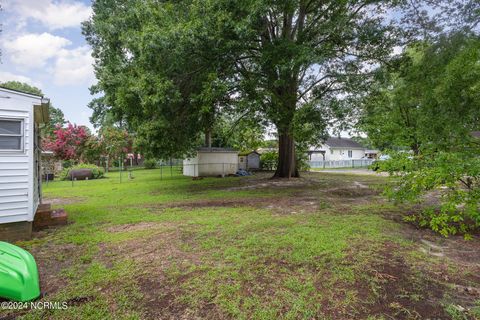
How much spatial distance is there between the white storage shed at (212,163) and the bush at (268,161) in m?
3.51

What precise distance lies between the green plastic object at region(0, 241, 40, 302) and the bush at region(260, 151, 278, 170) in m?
19.3

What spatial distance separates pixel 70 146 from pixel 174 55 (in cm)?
1817

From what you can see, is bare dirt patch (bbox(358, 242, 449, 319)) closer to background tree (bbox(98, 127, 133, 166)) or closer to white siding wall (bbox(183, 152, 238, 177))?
white siding wall (bbox(183, 152, 238, 177))

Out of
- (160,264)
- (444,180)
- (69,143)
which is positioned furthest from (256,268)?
(69,143)

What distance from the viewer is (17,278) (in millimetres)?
2691

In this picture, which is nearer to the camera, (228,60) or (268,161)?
(228,60)

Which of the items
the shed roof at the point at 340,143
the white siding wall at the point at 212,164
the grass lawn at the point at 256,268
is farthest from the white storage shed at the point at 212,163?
the shed roof at the point at 340,143

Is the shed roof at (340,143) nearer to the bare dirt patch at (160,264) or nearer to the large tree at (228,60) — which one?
the large tree at (228,60)

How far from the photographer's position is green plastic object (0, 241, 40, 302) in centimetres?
261

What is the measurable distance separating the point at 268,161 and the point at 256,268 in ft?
60.7

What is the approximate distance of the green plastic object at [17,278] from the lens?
8.57 feet

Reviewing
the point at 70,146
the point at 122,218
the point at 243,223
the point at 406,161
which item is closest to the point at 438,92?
the point at 406,161

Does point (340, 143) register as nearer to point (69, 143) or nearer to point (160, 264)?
point (69, 143)

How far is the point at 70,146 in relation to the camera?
848 inches
